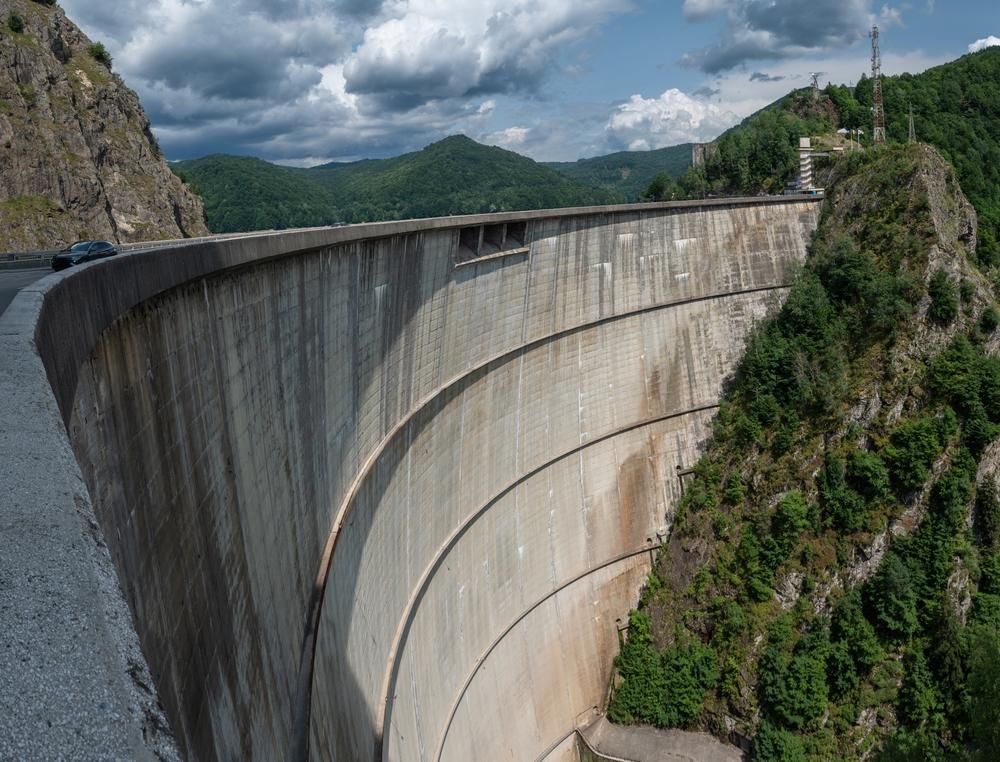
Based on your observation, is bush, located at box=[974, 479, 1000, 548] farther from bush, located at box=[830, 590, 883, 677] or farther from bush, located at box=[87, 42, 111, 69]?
bush, located at box=[87, 42, 111, 69]

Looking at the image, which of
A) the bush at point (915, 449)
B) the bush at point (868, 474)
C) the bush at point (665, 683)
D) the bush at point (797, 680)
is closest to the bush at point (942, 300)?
the bush at point (915, 449)

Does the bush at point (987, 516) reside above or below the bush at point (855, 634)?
above

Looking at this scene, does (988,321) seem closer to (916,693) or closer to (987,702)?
(916,693)

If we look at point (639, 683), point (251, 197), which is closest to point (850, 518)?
point (639, 683)

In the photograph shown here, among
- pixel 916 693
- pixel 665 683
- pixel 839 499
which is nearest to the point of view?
pixel 916 693

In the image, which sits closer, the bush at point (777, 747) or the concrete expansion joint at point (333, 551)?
the concrete expansion joint at point (333, 551)

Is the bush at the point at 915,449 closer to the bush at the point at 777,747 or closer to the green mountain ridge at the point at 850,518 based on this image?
the green mountain ridge at the point at 850,518
